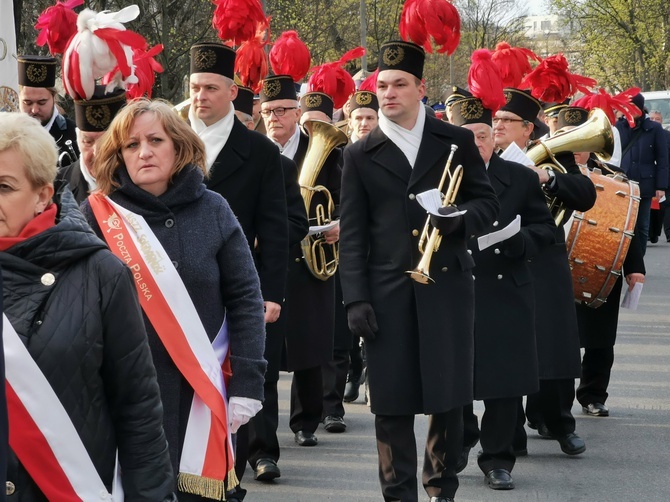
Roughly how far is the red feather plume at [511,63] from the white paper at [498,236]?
56.0 inches

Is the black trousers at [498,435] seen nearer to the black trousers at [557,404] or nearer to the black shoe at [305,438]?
the black trousers at [557,404]

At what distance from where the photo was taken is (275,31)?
92.7 ft

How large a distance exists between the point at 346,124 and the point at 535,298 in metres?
4.46

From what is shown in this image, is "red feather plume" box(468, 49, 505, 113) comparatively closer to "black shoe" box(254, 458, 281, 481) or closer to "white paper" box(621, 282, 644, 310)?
"black shoe" box(254, 458, 281, 481)

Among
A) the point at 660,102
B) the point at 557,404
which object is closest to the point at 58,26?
the point at 557,404

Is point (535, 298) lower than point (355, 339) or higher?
higher

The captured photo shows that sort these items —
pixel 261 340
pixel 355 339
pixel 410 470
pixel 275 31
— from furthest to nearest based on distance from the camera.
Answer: pixel 275 31
pixel 355 339
pixel 410 470
pixel 261 340

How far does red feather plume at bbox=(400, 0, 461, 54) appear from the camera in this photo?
6.29 meters

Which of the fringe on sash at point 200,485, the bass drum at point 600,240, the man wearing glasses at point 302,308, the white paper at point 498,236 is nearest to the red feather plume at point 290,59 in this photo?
the man wearing glasses at point 302,308

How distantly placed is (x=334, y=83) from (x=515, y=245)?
4.15 m

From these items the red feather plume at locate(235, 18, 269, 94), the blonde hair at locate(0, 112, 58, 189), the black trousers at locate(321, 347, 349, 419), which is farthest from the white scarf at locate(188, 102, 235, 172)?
the blonde hair at locate(0, 112, 58, 189)

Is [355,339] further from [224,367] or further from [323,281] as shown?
[224,367]

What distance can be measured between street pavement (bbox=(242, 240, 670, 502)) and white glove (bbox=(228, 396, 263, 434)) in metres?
2.15

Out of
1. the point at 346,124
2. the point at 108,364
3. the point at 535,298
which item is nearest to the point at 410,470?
the point at 535,298
